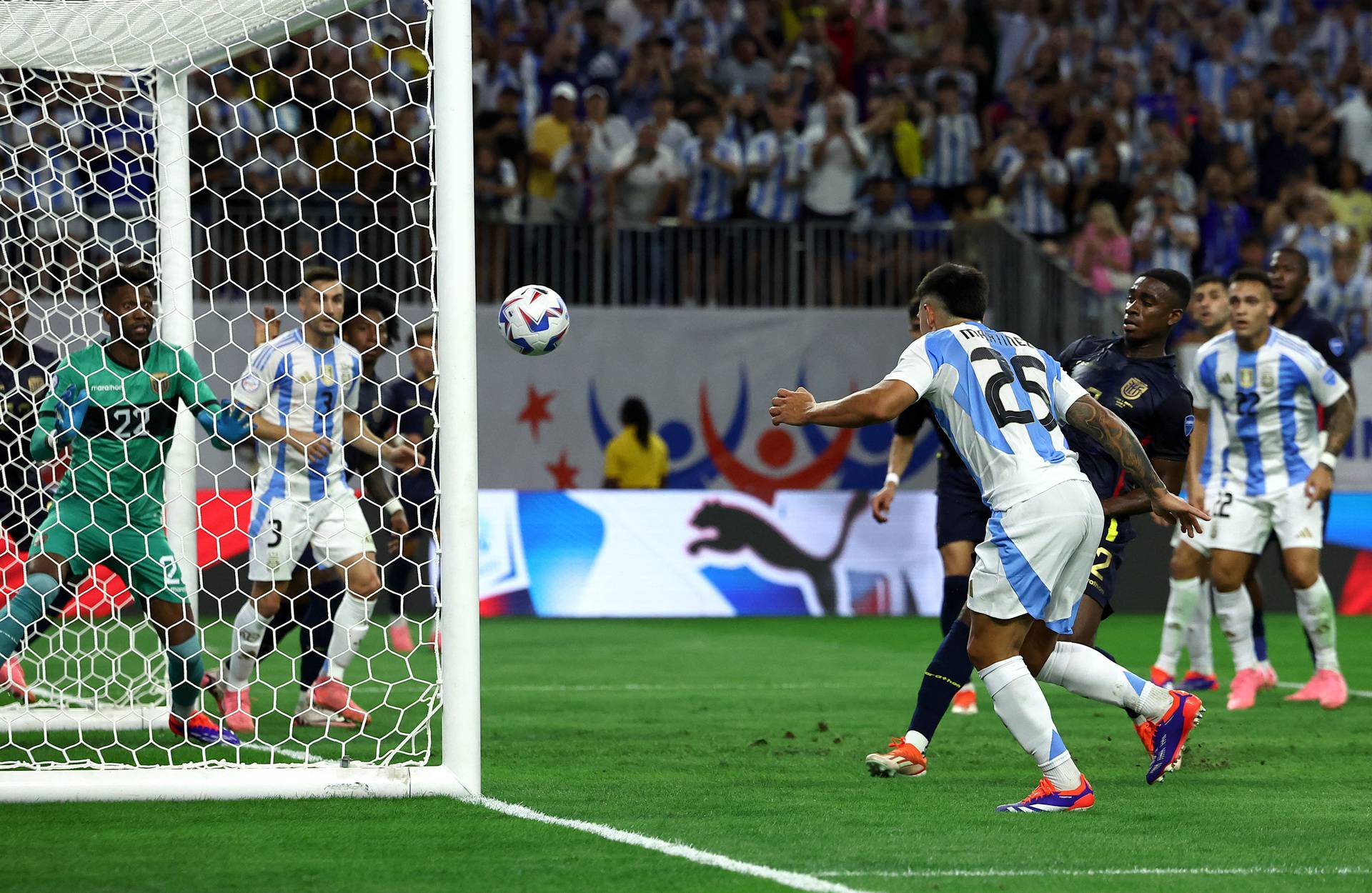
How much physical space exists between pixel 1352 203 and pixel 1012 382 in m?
14.3

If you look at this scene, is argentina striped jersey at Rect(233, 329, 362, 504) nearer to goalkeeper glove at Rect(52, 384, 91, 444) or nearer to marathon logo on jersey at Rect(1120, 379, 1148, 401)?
goalkeeper glove at Rect(52, 384, 91, 444)

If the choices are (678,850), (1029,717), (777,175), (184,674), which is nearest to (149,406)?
(184,674)

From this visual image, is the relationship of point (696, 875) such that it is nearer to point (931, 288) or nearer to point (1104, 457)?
point (931, 288)

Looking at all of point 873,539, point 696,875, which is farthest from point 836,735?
point 873,539

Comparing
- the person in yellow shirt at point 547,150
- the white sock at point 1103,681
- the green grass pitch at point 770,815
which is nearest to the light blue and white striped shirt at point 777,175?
the person in yellow shirt at point 547,150

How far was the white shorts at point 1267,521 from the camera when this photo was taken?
373 inches

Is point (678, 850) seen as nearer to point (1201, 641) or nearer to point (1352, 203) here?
point (1201, 641)

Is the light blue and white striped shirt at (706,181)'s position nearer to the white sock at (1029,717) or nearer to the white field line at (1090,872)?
the white sock at (1029,717)

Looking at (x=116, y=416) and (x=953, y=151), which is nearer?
(x=116, y=416)

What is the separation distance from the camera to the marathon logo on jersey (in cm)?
707

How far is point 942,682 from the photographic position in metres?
6.58

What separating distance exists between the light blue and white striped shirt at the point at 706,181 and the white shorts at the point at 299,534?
30.6 feet

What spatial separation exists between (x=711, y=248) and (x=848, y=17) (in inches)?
166

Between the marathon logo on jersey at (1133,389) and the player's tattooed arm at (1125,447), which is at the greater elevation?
the marathon logo on jersey at (1133,389)
